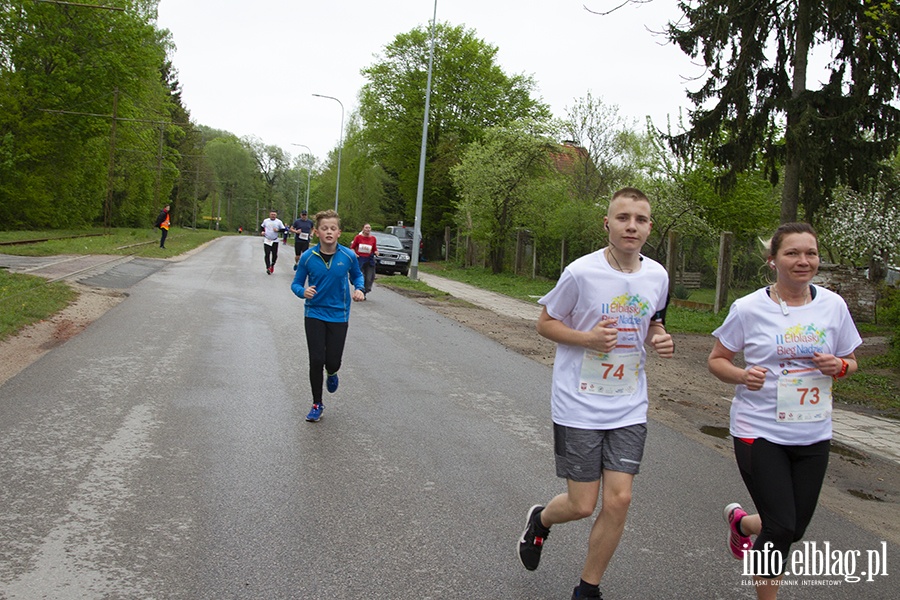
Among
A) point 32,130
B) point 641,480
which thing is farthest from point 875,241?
point 32,130

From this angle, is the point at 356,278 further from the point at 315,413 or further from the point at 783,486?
the point at 783,486

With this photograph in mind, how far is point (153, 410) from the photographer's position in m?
7.05

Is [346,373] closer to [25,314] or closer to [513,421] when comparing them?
[513,421]

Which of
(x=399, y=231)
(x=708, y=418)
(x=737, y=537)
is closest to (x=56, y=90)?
(x=399, y=231)

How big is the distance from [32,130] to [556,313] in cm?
4601

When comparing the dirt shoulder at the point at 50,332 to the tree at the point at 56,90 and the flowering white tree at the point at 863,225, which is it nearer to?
the flowering white tree at the point at 863,225

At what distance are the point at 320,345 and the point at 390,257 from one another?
25501mm

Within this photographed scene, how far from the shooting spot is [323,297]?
7.20 m

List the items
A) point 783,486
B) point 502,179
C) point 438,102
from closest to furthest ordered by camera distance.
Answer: point 783,486, point 502,179, point 438,102

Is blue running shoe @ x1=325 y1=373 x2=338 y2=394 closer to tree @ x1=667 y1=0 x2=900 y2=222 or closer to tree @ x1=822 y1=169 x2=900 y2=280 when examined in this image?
tree @ x1=667 y1=0 x2=900 y2=222

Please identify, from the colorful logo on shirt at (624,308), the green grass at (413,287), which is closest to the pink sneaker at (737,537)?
the colorful logo on shirt at (624,308)

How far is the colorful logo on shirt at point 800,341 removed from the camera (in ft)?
11.7

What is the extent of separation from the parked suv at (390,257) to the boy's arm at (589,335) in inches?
1129

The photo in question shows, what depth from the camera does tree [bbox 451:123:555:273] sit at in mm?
35219
